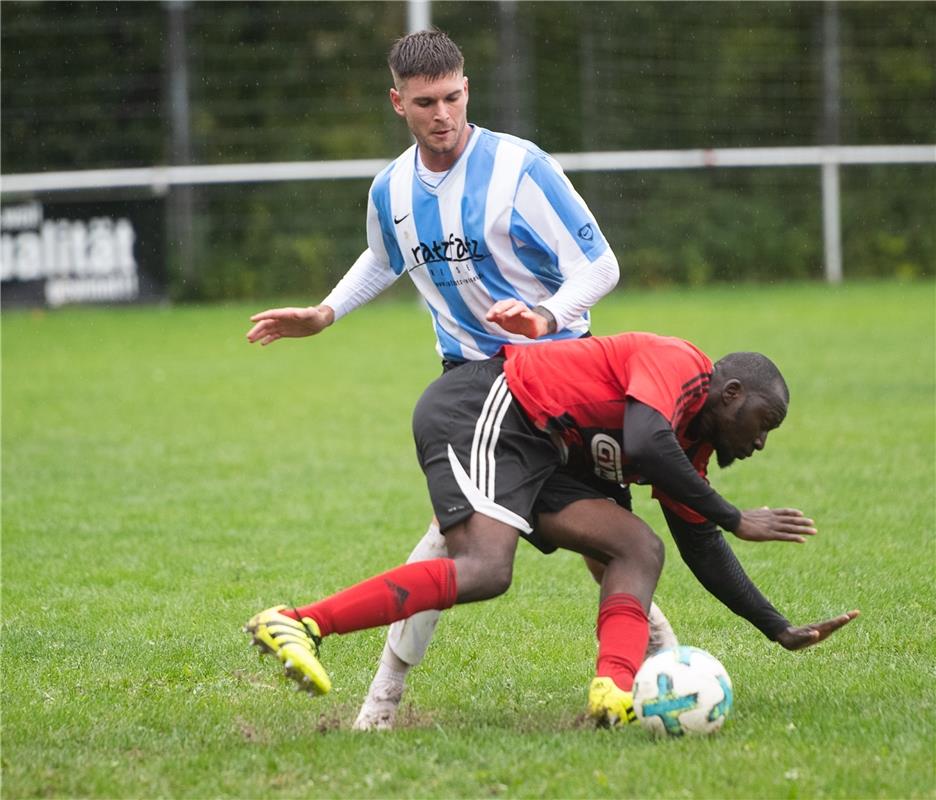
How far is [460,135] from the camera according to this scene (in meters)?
4.62

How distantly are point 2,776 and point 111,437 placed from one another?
280 inches

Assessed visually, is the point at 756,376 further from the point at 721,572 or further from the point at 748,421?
the point at 721,572

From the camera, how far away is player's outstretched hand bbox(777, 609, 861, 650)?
4.45 metres

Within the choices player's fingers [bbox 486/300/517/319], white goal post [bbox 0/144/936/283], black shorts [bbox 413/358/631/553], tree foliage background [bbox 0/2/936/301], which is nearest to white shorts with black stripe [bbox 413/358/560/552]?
black shorts [bbox 413/358/631/553]

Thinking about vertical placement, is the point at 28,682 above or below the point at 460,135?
below

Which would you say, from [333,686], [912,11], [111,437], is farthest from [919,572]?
[912,11]

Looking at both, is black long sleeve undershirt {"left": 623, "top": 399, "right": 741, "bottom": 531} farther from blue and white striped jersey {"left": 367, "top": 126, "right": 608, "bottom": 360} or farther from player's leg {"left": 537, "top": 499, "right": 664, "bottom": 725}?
blue and white striped jersey {"left": 367, "top": 126, "right": 608, "bottom": 360}

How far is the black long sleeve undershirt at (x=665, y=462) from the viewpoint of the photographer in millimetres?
4027

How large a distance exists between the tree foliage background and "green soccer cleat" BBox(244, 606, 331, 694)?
18.8 metres

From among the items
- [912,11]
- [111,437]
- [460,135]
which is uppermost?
[912,11]

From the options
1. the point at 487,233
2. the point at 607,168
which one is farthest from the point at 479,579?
the point at 607,168

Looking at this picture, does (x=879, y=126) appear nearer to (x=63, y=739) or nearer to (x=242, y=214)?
(x=242, y=214)

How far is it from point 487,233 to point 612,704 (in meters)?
1.48

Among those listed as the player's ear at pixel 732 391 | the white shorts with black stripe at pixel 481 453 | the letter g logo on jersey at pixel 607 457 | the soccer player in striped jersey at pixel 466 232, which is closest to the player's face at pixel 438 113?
the soccer player in striped jersey at pixel 466 232
